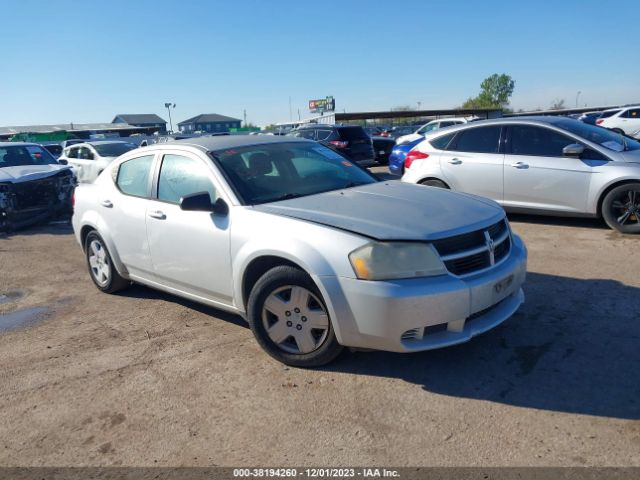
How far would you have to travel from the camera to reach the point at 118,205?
5.12 metres

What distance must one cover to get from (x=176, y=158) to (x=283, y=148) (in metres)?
0.94

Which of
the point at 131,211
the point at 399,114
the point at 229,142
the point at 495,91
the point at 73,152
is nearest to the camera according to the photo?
the point at 229,142

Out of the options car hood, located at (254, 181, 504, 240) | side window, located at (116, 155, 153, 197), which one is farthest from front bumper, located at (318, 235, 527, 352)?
side window, located at (116, 155, 153, 197)

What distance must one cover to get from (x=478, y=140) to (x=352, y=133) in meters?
8.71

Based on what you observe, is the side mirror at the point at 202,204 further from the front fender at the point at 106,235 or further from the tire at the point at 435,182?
the tire at the point at 435,182

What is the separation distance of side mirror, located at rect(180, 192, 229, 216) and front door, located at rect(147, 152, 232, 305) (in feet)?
0.23

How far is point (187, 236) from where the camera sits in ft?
14.1

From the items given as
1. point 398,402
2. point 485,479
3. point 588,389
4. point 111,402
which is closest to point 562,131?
point 588,389

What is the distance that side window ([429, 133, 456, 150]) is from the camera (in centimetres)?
834

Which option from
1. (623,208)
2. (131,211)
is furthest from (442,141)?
(131,211)

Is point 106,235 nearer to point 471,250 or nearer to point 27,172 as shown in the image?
point 471,250

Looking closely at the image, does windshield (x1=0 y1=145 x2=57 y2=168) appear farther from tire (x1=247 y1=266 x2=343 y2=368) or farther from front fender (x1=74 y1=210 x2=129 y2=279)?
tire (x1=247 y1=266 x2=343 y2=368)

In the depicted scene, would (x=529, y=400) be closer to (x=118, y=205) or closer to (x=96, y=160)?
(x=118, y=205)

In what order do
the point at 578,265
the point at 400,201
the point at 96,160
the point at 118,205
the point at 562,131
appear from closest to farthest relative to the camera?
the point at 400,201
the point at 118,205
the point at 578,265
the point at 562,131
the point at 96,160
